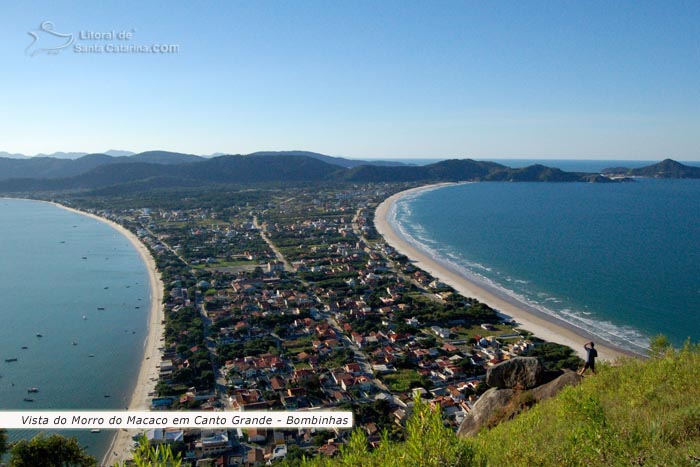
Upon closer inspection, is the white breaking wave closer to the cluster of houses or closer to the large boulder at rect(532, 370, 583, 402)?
the cluster of houses

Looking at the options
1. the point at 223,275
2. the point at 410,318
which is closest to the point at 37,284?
the point at 223,275

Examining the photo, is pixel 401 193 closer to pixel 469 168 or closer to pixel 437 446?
pixel 469 168

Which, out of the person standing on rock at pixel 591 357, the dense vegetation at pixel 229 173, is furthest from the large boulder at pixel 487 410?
the dense vegetation at pixel 229 173

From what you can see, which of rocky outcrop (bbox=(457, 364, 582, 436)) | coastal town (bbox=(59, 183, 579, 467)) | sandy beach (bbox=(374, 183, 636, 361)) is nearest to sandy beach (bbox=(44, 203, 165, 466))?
coastal town (bbox=(59, 183, 579, 467))

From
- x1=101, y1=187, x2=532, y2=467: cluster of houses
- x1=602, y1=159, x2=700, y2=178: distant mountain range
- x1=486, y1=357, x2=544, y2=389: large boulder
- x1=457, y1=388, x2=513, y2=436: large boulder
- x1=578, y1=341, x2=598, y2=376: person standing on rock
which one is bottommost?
x1=101, y1=187, x2=532, y2=467: cluster of houses

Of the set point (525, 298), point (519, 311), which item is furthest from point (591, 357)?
point (525, 298)
